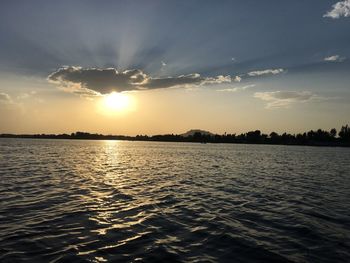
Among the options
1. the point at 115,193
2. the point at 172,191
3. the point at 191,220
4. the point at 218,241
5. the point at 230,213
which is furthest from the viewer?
the point at 172,191

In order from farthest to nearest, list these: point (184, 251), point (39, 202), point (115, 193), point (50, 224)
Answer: point (115, 193), point (39, 202), point (50, 224), point (184, 251)

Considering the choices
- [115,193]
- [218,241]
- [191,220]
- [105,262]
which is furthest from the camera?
[115,193]

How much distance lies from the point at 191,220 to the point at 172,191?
11806 mm

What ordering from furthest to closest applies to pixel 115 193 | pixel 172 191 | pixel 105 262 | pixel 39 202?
pixel 172 191 → pixel 115 193 → pixel 39 202 → pixel 105 262

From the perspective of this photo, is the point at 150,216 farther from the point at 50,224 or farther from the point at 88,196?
the point at 88,196

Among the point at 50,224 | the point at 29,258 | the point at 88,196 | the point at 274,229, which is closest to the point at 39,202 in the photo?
the point at 88,196

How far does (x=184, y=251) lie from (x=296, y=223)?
1019 cm

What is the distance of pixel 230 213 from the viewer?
2298 centimetres

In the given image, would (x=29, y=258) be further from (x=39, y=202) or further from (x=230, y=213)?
(x=230, y=213)

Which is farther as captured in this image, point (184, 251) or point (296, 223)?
point (296, 223)

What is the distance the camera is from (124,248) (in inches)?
579

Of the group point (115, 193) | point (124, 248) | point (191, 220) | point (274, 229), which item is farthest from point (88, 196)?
point (274, 229)

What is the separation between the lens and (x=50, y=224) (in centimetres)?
1838

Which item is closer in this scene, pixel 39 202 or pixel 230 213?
pixel 230 213
